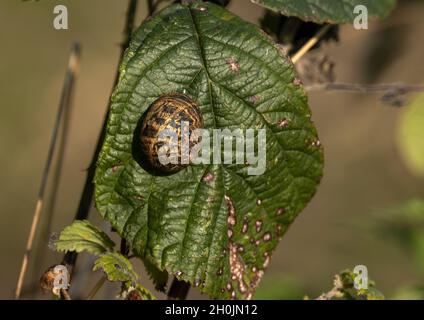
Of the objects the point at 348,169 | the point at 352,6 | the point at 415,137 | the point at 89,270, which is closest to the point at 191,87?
the point at 352,6

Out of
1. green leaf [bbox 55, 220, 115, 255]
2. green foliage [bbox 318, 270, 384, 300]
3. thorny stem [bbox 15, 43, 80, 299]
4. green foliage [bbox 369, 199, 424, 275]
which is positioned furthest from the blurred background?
green leaf [bbox 55, 220, 115, 255]

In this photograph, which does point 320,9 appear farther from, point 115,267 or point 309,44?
point 115,267

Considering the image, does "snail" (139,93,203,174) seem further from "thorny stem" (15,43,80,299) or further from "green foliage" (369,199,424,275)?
"green foliage" (369,199,424,275)

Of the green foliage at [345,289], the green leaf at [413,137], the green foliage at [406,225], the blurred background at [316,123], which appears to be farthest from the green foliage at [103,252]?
the blurred background at [316,123]

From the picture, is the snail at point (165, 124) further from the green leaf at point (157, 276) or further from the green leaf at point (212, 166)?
the green leaf at point (157, 276)

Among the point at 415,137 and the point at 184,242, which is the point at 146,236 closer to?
the point at 184,242

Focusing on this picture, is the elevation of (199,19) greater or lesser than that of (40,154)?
lesser
